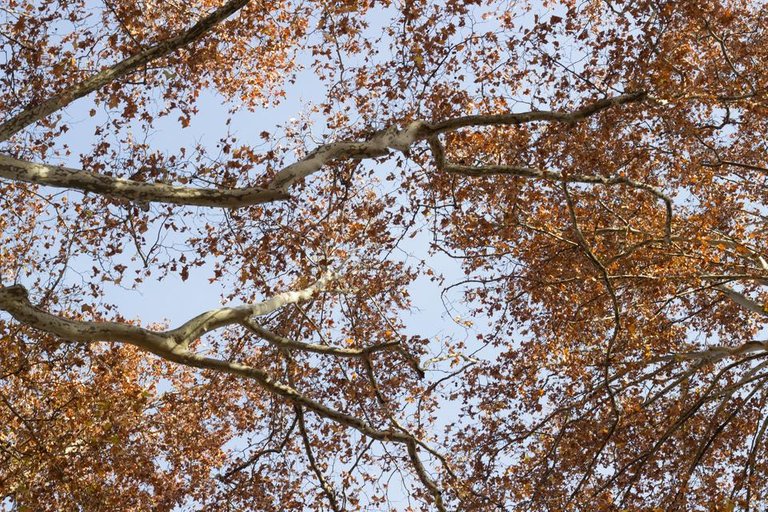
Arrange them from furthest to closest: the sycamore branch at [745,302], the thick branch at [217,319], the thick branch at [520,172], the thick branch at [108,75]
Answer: the sycamore branch at [745,302]
the thick branch at [520,172]
the thick branch at [108,75]
the thick branch at [217,319]

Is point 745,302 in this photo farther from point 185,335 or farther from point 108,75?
point 108,75

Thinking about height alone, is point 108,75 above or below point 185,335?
above

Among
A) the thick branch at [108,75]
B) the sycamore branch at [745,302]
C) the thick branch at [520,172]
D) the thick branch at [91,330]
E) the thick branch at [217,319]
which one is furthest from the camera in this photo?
the sycamore branch at [745,302]

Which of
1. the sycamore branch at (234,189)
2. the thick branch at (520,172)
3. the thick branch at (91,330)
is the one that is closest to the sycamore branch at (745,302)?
the thick branch at (520,172)

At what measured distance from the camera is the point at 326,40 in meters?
10.5

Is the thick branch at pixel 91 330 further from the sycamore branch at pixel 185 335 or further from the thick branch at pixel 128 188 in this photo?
the thick branch at pixel 128 188

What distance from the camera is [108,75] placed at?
8.12m

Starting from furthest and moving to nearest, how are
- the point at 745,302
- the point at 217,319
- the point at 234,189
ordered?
the point at 745,302 → the point at 217,319 → the point at 234,189

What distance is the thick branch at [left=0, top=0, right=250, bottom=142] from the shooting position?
774 cm

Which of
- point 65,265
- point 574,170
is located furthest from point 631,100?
point 65,265

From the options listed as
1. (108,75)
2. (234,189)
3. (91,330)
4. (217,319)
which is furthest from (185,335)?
(108,75)

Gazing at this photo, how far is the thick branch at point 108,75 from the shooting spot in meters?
7.74

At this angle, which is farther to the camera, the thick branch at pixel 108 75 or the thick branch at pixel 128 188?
the thick branch at pixel 108 75

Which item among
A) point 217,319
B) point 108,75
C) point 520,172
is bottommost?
point 217,319
